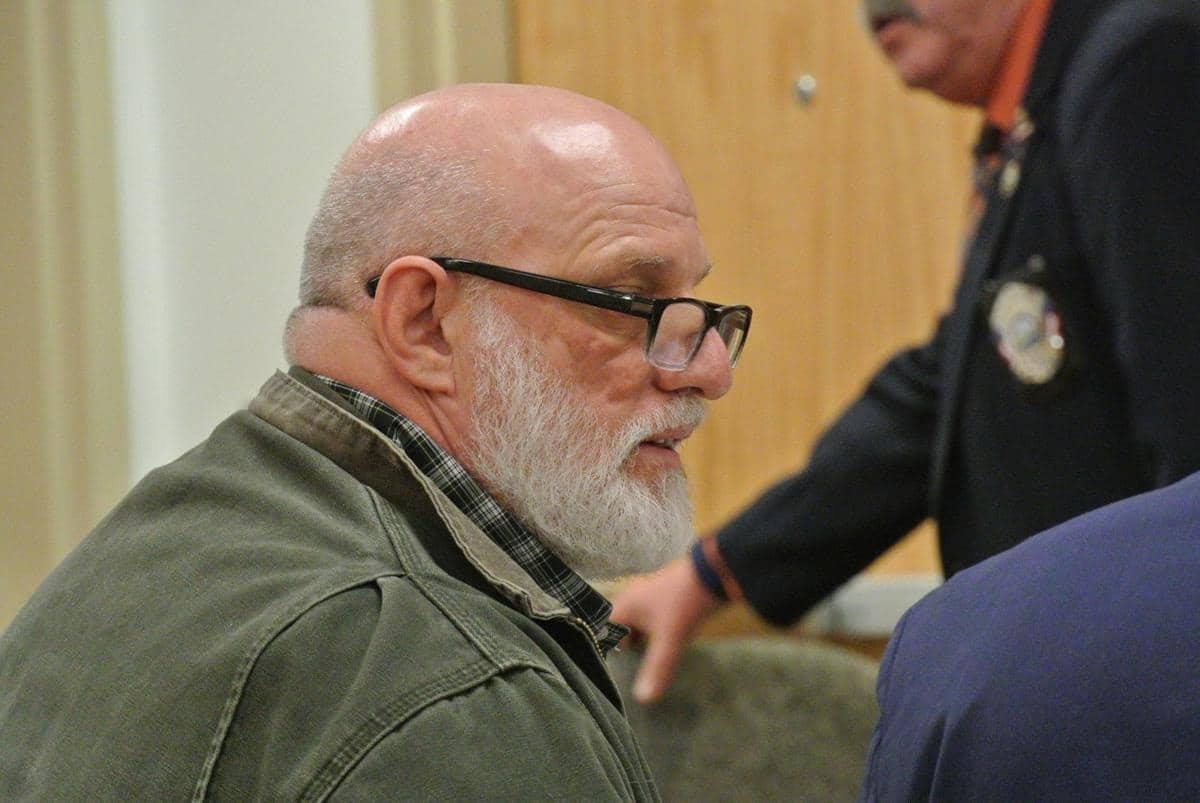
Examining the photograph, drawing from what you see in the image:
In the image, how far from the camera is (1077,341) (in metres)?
1.61

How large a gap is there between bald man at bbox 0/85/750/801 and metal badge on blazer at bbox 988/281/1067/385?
0.51m

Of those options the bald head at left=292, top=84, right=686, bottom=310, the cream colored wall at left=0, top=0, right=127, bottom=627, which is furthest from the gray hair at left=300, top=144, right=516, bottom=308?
the cream colored wall at left=0, top=0, right=127, bottom=627

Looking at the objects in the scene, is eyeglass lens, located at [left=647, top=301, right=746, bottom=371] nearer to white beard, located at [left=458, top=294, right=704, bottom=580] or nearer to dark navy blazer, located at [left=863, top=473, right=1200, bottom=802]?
white beard, located at [left=458, top=294, right=704, bottom=580]

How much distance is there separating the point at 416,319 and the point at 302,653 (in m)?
0.34

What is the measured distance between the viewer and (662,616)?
204 centimetres

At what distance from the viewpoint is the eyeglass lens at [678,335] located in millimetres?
1146

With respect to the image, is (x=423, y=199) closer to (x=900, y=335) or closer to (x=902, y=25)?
(x=902, y=25)

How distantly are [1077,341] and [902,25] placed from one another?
52 centimetres

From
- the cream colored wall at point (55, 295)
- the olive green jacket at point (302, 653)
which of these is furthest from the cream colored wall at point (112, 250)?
the olive green jacket at point (302, 653)

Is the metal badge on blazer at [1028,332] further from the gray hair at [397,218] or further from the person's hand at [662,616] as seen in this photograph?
the gray hair at [397,218]

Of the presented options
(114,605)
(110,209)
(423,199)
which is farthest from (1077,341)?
(110,209)

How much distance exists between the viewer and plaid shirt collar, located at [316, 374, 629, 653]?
1032mm

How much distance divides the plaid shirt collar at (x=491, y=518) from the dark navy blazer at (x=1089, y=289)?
2.22ft

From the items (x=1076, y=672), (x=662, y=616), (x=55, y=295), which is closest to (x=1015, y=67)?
(x=662, y=616)
